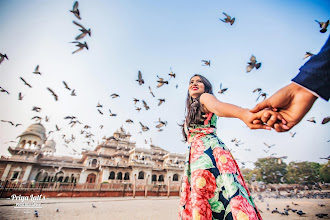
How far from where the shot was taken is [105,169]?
24625mm

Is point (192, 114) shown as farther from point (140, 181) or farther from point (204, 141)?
point (140, 181)

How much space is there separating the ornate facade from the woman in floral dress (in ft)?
65.2

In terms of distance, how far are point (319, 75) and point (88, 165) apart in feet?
103

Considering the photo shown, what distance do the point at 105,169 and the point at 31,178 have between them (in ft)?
35.3

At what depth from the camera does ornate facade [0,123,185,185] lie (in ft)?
73.5

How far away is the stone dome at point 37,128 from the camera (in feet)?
95.8

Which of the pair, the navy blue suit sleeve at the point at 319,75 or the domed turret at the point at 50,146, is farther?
the domed turret at the point at 50,146

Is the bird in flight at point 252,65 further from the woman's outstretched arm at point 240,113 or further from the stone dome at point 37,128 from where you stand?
the stone dome at point 37,128

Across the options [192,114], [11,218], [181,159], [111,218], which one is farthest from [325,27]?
[181,159]

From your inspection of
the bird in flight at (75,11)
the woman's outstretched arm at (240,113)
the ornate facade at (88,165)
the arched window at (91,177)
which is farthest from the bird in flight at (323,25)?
the arched window at (91,177)

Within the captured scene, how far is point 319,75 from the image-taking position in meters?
0.72

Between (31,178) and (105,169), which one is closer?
(31,178)

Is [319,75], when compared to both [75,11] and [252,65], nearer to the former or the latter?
[252,65]

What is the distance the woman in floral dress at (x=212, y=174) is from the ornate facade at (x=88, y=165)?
19862 millimetres
